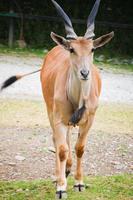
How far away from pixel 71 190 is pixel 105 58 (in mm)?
10737

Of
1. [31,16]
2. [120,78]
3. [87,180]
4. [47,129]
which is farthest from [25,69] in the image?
[87,180]

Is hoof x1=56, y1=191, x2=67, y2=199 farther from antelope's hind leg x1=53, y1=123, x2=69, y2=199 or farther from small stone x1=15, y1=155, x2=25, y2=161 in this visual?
small stone x1=15, y1=155, x2=25, y2=161

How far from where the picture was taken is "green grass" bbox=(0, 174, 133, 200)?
516 cm

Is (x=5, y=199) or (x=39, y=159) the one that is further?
(x=39, y=159)

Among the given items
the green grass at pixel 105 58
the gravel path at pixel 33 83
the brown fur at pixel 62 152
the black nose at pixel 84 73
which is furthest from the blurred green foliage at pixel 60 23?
the black nose at pixel 84 73

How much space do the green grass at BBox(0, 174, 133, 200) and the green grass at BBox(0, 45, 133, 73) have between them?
8474 mm

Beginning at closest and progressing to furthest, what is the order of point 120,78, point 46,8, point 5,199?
point 5,199, point 120,78, point 46,8

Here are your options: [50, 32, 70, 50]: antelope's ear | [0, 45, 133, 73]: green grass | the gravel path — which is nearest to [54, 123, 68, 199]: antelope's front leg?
[50, 32, 70, 50]: antelope's ear

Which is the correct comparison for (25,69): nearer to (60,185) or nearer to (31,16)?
(31,16)

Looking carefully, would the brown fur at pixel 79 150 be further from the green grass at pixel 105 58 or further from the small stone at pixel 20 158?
the green grass at pixel 105 58

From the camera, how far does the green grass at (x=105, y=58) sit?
14.4 metres

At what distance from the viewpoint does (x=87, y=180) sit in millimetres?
5715

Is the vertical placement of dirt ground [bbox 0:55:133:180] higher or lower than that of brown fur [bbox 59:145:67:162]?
lower

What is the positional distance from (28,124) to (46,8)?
10439 millimetres
